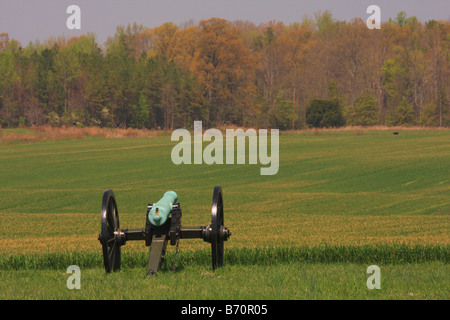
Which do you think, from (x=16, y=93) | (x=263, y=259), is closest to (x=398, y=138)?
(x=263, y=259)

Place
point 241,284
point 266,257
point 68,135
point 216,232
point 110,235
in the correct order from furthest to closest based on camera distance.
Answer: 1. point 68,135
2. point 266,257
3. point 110,235
4. point 216,232
5. point 241,284

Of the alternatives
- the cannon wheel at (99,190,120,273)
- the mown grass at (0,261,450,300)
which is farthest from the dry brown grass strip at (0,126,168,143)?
the mown grass at (0,261,450,300)

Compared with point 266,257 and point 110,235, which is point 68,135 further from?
point 110,235

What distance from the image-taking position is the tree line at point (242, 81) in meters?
109

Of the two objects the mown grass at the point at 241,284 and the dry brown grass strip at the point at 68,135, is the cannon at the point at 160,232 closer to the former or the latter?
the mown grass at the point at 241,284

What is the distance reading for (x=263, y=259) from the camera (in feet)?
31.9

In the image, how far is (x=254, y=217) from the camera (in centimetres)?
2230

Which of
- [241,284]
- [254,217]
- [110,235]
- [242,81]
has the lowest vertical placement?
[254,217]

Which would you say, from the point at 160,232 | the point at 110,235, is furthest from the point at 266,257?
the point at 110,235

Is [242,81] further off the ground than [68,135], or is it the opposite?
[242,81]

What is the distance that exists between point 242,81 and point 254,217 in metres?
95.9

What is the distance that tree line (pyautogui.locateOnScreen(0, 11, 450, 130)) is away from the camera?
109188 millimetres

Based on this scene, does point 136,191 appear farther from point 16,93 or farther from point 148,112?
point 16,93
